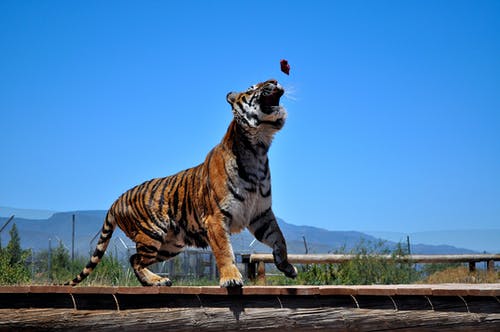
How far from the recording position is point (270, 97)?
19.3 feet

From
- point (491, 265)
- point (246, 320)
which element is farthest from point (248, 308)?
point (491, 265)

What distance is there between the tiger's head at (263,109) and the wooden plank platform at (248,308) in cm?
146

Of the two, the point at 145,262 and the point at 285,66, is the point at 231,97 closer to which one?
the point at 285,66

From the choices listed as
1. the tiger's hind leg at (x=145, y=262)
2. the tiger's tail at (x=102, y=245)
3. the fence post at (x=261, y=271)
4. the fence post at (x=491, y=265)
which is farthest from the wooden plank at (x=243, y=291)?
the fence post at (x=491, y=265)

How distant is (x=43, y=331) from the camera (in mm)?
5227

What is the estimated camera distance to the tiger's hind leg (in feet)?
20.0

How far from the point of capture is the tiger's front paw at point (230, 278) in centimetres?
529

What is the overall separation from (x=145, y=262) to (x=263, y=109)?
5.92ft

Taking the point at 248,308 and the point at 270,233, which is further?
the point at 270,233

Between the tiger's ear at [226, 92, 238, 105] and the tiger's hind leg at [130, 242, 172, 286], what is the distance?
150 centimetres

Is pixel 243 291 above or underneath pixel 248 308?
above

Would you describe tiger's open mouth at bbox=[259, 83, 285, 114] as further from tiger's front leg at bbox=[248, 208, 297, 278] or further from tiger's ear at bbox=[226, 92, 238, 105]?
tiger's front leg at bbox=[248, 208, 297, 278]

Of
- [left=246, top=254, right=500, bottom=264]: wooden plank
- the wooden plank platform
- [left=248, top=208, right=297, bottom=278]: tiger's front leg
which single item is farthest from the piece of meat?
[left=246, top=254, right=500, bottom=264]: wooden plank

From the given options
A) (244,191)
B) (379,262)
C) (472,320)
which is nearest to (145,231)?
(244,191)
